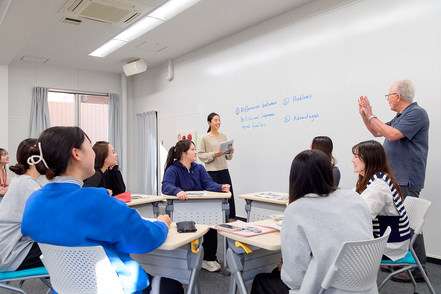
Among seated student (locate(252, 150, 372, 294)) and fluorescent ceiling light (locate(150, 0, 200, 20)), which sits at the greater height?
fluorescent ceiling light (locate(150, 0, 200, 20))

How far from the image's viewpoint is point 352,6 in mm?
3971

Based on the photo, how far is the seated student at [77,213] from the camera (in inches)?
51.8

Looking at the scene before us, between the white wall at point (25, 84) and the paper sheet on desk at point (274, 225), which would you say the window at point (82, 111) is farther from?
the paper sheet on desk at point (274, 225)

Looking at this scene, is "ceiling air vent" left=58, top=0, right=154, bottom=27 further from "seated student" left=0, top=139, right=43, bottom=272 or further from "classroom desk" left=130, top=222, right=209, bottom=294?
"classroom desk" left=130, top=222, right=209, bottom=294

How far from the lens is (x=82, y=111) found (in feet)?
25.9

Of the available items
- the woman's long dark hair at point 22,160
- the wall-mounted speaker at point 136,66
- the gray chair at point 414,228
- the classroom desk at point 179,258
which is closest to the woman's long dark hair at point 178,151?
the woman's long dark hair at point 22,160

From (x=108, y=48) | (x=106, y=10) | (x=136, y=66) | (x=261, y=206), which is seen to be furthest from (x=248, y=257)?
(x=136, y=66)

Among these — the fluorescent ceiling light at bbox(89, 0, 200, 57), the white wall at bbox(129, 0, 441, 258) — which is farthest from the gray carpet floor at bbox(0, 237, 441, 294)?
the fluorescent ceiling light at bbox(89, 0, 200, 57)

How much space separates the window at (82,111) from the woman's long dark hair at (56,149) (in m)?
6.73

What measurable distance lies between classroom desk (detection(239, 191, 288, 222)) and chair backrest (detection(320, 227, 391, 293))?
1452 millimetres

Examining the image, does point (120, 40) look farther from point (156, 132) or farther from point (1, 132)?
point (1, 132)

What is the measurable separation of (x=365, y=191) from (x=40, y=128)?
705 cm

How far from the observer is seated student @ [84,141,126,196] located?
9.90 ft

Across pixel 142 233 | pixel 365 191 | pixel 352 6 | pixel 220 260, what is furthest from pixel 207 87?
pixel 142 233
